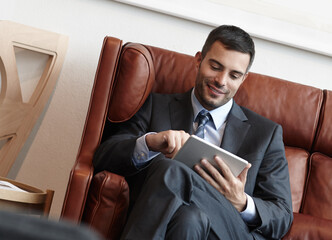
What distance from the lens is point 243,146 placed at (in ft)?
5.70

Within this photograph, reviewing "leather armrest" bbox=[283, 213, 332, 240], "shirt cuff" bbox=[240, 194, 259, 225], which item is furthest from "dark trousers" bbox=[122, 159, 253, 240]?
"leather armrest" bbox=[283, 213, 332, 240]

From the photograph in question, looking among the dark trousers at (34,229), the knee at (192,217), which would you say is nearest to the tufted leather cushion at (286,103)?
the knee at (192,217)

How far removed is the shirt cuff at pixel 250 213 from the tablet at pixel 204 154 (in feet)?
0.41

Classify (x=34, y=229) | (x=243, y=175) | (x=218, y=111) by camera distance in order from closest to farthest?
(x=34, y=229) → (x=243, y=175) → (x=218, y=111)

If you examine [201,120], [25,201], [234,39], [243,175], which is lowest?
[25,201]

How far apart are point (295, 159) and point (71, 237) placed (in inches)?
76.0

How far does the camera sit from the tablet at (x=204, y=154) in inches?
51.9

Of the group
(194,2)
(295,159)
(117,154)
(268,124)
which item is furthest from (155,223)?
(194,2)

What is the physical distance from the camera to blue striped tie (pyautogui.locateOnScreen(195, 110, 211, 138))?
1.75 m

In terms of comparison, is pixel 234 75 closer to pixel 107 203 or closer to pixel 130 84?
pixel 130 84

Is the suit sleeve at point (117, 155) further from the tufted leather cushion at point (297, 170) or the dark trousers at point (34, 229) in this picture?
the dark trousers at point (34, 229)

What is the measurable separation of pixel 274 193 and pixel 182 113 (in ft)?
1.54

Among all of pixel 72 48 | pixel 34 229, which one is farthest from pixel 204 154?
pixel 34 229

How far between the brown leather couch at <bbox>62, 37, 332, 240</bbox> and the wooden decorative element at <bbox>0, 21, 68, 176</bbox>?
43cm
